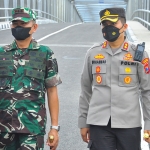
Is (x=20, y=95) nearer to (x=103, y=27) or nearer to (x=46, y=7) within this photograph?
(x=103, y=27)

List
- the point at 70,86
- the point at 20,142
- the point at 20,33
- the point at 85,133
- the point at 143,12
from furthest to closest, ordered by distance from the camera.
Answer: the point at 143,12
the point at 70,86
the point at 85,133
the point at 20,33
the point at 20,142

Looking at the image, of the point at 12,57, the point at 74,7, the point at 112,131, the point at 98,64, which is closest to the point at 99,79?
the point at 98,64

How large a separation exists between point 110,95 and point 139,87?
0.27 metres

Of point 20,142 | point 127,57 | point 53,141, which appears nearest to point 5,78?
point 20,142

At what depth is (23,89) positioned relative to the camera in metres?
3.94

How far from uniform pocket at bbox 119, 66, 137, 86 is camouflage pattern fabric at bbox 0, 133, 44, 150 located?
76cm

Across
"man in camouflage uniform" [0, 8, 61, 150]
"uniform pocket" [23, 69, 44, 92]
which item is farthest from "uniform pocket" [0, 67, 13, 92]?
"uniform pocket" [23, 69, 44, 92]

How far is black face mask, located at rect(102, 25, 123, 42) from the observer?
4.11m

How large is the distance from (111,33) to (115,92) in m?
0.46

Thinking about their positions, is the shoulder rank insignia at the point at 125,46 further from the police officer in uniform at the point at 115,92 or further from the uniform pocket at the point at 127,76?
the uniform pocket at the point at 127,76

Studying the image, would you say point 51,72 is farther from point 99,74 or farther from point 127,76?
point 127,76

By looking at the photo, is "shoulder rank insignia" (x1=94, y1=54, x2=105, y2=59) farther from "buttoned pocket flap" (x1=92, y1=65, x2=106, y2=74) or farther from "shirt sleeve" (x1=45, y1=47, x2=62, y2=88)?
"shirt sleeve" (x1=45, y1=47, x2=62, y2=88)

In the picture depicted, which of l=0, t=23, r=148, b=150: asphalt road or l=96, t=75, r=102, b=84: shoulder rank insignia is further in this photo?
l=0, t=23, r=148, b=150: asphalt road

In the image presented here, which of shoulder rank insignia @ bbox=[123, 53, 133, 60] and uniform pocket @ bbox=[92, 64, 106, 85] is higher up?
shoulder rank insignia @ bbox=[123, 53, 133, 60]
